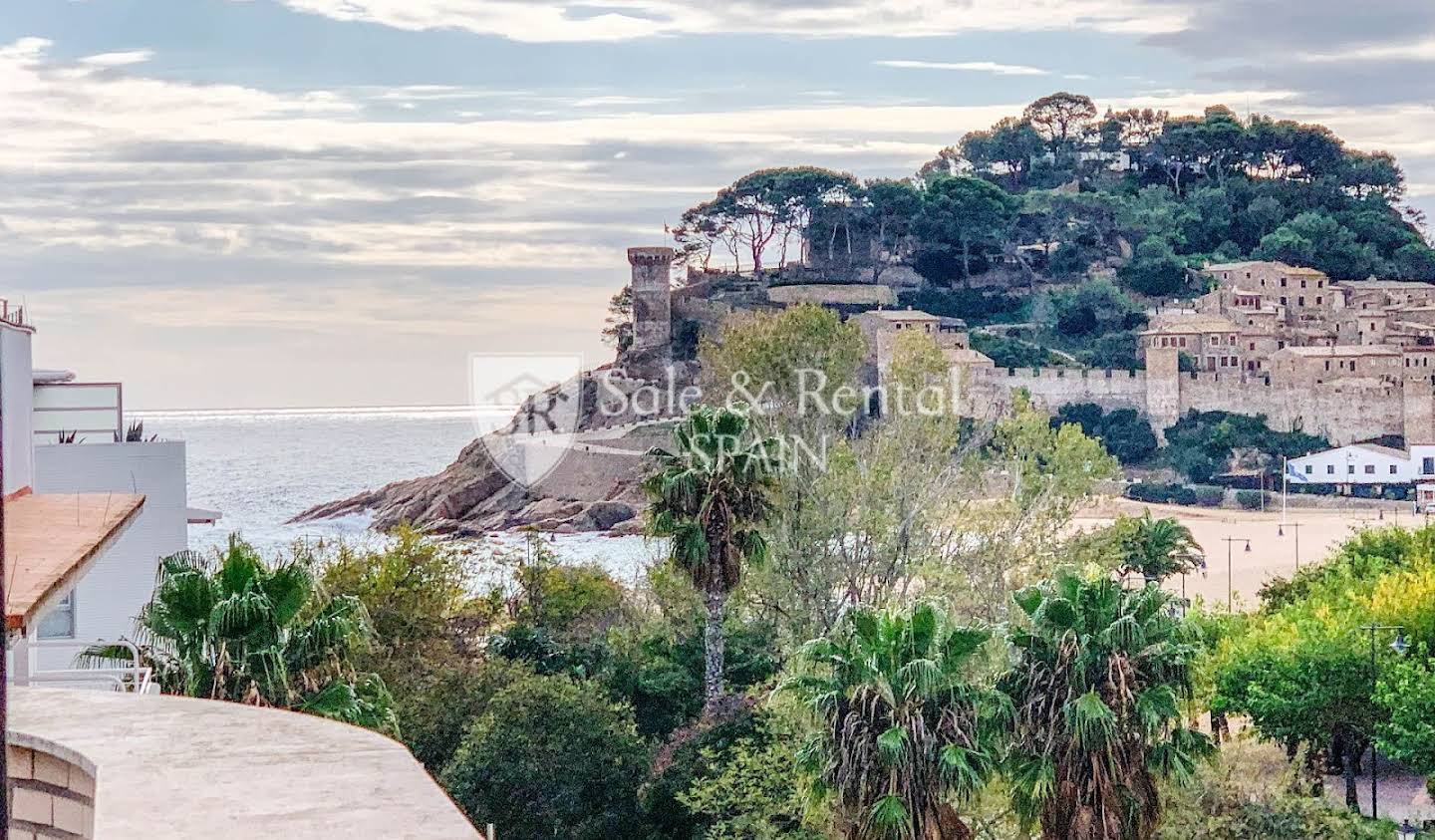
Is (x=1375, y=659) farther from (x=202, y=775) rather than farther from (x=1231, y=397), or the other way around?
(x=1231, y=397)

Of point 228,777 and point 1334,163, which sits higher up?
point 1334,163

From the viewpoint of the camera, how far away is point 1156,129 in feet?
396

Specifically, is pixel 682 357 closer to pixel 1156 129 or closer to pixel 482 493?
pixel 482 493

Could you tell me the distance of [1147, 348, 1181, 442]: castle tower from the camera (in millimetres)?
88500

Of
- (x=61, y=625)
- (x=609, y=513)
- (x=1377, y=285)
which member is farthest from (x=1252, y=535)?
(x=61, y=625)

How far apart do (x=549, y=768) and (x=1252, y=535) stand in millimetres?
57356

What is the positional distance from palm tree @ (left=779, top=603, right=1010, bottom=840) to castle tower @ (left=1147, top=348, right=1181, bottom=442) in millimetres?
74734

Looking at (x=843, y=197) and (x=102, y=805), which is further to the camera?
(x=843, y=197)

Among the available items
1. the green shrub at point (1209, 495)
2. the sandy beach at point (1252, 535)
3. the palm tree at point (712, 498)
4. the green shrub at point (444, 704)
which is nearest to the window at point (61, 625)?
the green shrub at point (444, 704)

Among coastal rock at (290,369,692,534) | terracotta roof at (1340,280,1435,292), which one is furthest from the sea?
terracotta roof at (1340,280,1435,292)

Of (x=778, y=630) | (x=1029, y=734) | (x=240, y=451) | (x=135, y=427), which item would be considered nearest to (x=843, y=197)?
(x=240, y=451)

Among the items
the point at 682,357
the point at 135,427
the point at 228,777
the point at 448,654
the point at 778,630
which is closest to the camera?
the point at 228,777

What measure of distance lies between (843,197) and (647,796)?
89.1 meters

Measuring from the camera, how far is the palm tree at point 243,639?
41.5 ft
